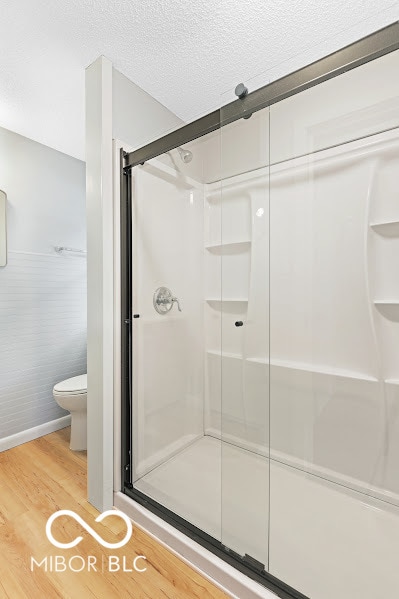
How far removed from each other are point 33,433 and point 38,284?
1.17 metres

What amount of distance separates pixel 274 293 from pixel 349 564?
1.12 metres

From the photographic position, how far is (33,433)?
237 centimetres

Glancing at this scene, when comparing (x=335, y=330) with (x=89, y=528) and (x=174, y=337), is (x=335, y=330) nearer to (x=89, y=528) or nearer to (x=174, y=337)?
(x=174, y=337)

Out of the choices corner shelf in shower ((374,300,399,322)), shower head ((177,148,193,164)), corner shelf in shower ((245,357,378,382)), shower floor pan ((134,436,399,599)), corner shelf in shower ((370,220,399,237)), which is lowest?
shower floor pan ((134,436,399,599))

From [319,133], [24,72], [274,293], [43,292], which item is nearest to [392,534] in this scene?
[274,293]

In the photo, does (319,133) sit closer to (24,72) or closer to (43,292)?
(24,72)

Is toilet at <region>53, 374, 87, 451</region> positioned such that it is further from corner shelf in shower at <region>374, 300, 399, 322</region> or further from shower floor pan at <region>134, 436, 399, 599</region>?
corner shelf in shower at <region>374, 300, 399, 322</region>

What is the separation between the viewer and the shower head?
181cm

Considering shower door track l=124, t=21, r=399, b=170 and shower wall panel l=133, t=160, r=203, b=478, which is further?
shower wall panel l=133, t=160, r=203, b=478

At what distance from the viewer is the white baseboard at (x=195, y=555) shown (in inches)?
44.1

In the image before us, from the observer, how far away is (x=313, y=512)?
1.39m

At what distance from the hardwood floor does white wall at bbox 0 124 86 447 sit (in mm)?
625

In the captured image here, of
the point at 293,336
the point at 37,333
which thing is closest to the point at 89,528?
the point at 293,336

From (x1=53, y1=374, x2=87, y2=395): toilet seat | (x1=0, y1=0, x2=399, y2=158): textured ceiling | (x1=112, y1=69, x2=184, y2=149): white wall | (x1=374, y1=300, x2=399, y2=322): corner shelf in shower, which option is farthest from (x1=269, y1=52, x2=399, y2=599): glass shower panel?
(x1=53, y1=374, x2=87, y2=395): toilet seat
